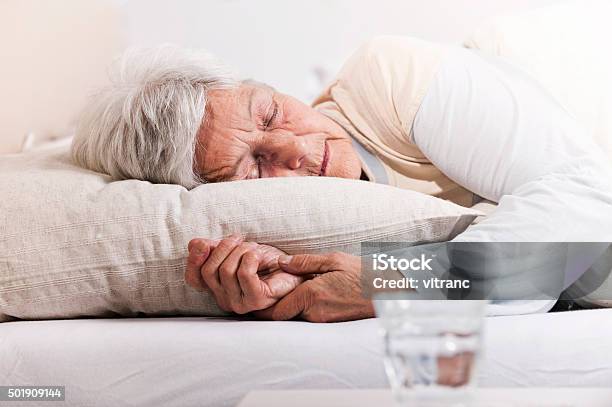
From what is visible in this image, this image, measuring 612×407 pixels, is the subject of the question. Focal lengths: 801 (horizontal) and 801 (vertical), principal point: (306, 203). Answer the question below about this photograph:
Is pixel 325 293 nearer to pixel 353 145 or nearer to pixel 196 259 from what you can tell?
pixel 196 259

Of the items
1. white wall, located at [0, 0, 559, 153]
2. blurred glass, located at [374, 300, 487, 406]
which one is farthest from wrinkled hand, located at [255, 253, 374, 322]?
white wall, located at [0, 0, 559, 153]

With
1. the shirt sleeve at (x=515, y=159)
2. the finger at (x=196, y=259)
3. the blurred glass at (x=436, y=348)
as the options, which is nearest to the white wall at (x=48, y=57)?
the shirt sleeve at (x=515, y=159)

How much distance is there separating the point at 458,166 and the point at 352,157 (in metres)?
0.21

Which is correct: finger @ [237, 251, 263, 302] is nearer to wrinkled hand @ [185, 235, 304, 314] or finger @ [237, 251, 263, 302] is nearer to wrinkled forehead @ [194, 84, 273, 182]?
wrinkled hand @ [185, 235, 304, 314]

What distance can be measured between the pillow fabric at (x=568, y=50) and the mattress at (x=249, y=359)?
27.6 inches

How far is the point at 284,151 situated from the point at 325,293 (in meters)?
0.38

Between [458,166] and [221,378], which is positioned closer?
[221,378]

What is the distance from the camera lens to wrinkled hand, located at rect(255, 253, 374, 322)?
3.45ft

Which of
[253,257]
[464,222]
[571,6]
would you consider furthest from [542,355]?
[571,6]

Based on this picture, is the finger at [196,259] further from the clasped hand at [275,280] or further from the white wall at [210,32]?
the white wall at [210,32]

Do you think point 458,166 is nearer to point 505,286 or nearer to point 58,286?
point 505,286

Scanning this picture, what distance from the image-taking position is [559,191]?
46.3 inches

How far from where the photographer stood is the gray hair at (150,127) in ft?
4.33

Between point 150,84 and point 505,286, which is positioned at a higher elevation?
point 150,84
